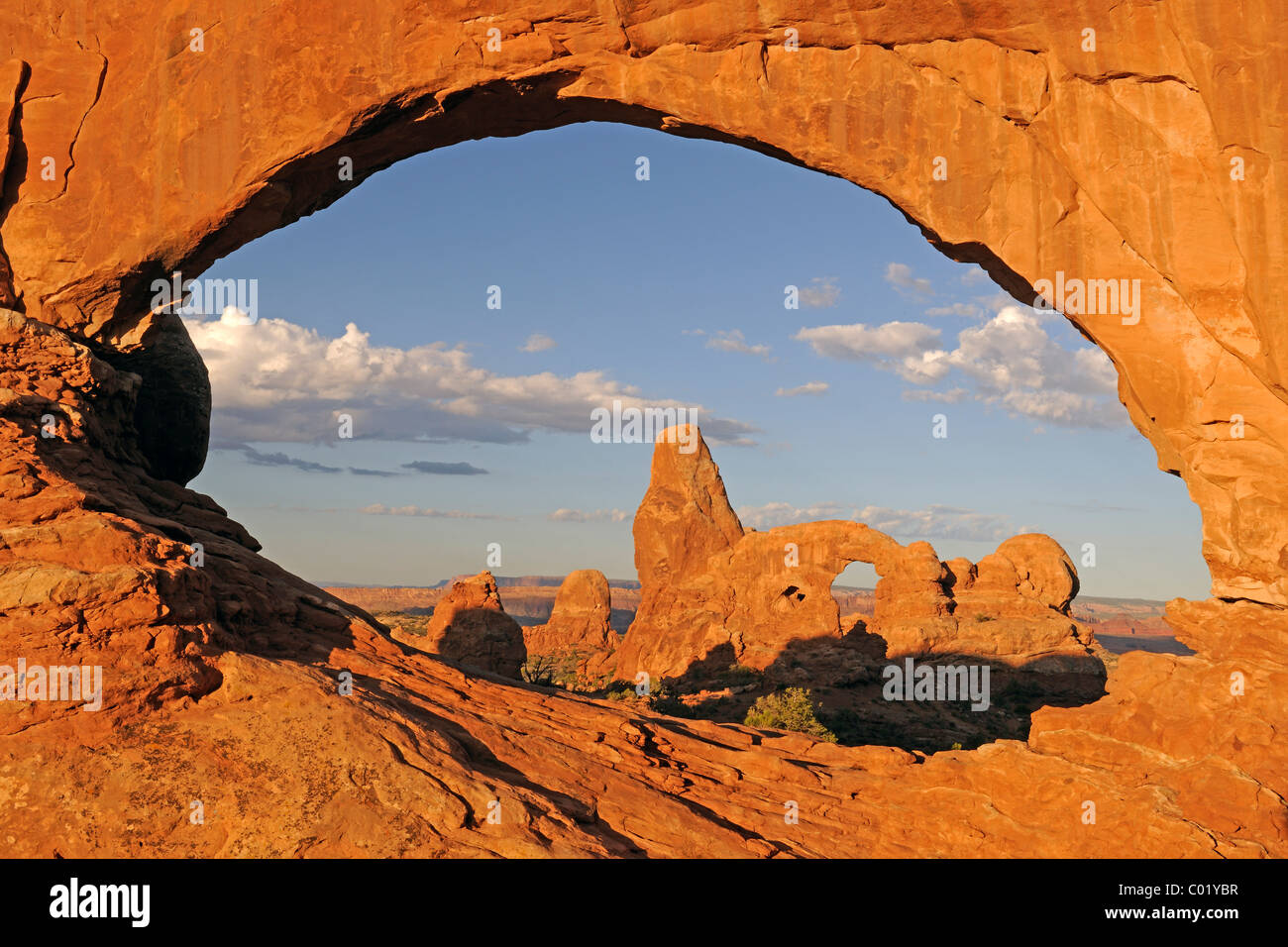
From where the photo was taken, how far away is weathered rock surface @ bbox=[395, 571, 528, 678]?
87.3 feet

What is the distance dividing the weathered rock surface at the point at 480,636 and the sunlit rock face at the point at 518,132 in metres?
11.6

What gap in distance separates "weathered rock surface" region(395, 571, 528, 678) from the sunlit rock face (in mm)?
11649

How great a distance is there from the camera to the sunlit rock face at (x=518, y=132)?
9109 millimetres

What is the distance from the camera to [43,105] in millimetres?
14484

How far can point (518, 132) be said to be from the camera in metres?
15.2

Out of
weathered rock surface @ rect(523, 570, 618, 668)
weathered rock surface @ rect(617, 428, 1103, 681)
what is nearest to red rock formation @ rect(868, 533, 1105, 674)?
weathered rock surface @ rect(617, 428, 1103, 681)

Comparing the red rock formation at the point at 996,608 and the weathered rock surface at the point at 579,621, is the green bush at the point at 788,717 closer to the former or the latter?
the red rock formation at the point at 996,608

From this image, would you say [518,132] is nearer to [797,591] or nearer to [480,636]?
[480,636]

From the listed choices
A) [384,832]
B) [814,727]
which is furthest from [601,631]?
[384,832]

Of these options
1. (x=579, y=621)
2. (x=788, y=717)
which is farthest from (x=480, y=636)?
(x=579, y=621)

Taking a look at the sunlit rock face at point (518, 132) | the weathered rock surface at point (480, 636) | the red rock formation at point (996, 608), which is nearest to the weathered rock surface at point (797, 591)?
the red rock formation at point (996, 608)

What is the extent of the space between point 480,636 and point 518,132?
15.8m
